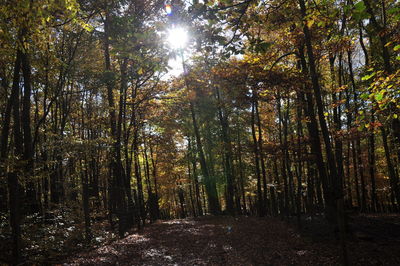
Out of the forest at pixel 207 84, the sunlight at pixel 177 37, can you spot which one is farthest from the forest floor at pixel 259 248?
the sunlight at pixel 177 37

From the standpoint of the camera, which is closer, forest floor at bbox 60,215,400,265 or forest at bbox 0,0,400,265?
forest at bbox 0,0,400,265

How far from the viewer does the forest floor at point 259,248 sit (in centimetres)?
844

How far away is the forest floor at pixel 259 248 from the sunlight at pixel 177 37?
746cm

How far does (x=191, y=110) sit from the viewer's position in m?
22.0

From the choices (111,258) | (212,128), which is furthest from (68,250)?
(212,128)

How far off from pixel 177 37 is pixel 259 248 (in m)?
9.12

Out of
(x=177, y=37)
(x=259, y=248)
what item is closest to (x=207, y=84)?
(x=259, y=248)

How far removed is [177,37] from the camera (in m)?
4.05

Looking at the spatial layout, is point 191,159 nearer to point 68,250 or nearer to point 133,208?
point 133,208

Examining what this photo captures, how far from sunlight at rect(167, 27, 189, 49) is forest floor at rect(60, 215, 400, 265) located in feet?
24.5

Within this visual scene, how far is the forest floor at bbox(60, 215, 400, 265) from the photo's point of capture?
8.44 m

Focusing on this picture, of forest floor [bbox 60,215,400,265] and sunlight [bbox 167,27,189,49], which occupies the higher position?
sunlight [bbox 167,27,189,49]

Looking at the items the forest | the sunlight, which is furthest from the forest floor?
the sunlight

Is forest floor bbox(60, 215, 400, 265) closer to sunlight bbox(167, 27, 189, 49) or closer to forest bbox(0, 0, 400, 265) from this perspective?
forest bbox(0, 0, 400, 265)
